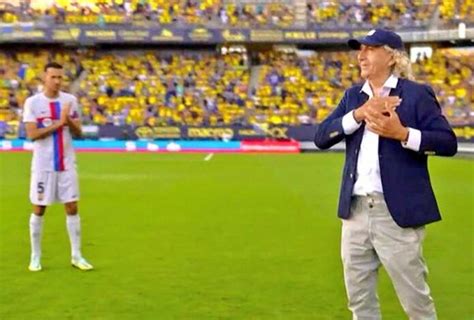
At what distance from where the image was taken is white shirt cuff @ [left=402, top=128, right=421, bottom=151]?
4621 millimetres

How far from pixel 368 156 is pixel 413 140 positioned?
1.15ft

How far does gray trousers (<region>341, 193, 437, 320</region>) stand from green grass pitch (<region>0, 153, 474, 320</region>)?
2011 millimetres

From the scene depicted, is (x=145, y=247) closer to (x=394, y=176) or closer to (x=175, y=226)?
(x=175, y=226)

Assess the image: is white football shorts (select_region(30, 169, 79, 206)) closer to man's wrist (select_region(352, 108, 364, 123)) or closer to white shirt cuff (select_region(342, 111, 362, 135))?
white shirt cuff (select_region(342, 111, 362, 135))

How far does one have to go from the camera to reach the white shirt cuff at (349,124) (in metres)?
4.77

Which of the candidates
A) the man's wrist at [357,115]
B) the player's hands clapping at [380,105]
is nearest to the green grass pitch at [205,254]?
the man's wrist at [357,115]

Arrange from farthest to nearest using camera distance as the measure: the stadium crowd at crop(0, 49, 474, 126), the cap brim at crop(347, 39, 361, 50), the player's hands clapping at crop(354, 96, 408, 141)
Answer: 1. the stadium crowd at crop(0, 49, 474, 126)
2. the cap brim at crop(347, 39, 361, 50)
3. the player's hands clapping at crop(354, 96, 408, 141)

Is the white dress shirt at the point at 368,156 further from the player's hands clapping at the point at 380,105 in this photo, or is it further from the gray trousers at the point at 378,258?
the player's hands clapping at the point at 380,105

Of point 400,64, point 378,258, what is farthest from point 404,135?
point 378,258

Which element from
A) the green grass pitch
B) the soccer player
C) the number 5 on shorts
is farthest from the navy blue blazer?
the number 5 on shorts

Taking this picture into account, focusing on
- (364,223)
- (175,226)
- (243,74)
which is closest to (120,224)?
(175,226)

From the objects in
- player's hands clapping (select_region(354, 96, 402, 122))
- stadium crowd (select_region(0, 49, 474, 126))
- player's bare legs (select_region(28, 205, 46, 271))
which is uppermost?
player's hands clapping (select_region(354, 96, 402, 122))

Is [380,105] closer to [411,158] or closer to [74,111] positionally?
[411,158]

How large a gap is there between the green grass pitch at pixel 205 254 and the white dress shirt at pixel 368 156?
7.77 ft
